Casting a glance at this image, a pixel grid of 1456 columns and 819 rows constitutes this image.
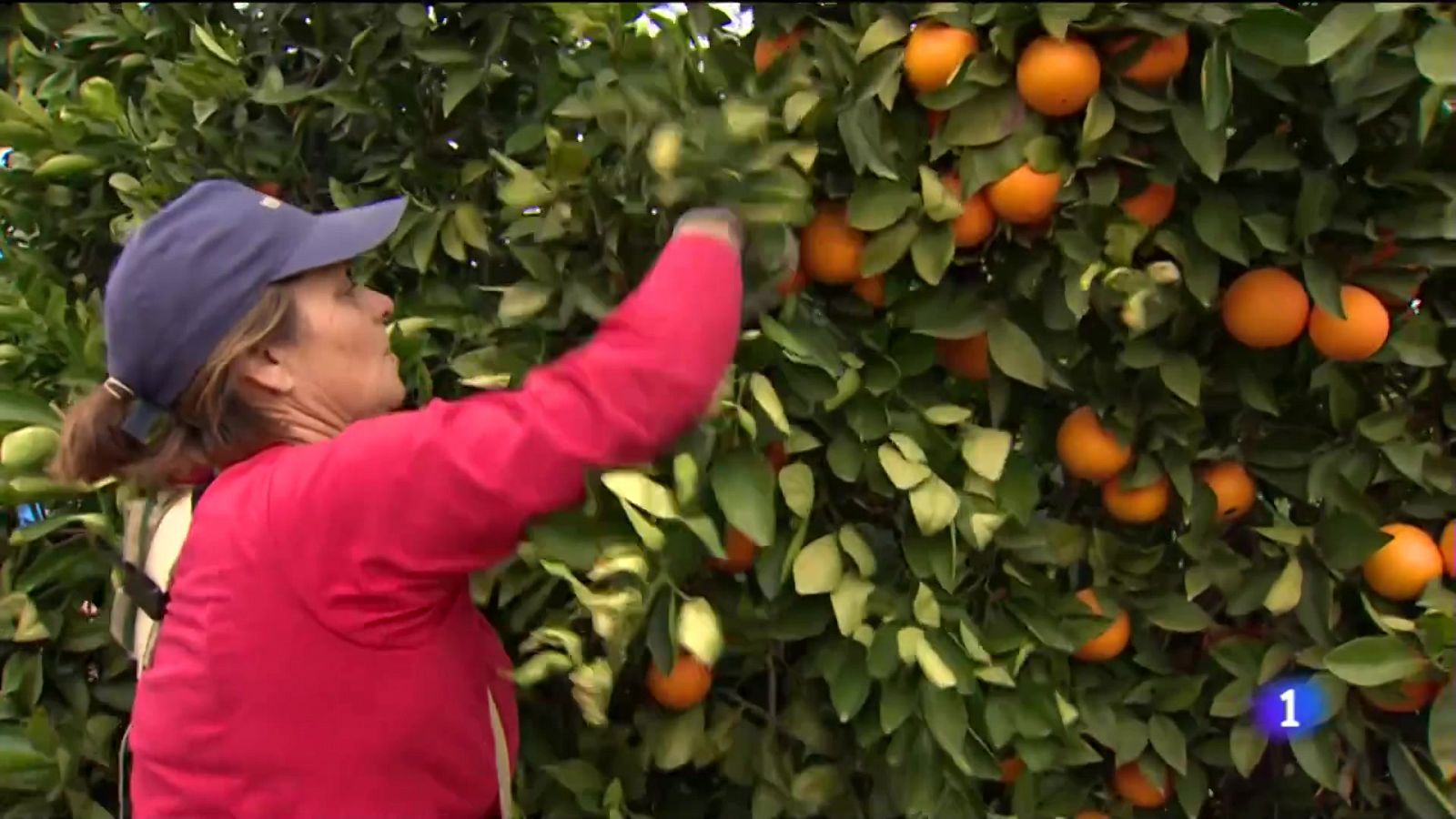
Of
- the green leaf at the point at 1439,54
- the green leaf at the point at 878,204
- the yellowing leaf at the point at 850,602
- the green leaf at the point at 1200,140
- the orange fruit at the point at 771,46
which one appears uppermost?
the green leaf at the point at 1439,54

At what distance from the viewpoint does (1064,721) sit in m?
1.05

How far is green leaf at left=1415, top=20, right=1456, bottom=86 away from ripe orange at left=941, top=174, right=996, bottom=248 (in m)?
0.33

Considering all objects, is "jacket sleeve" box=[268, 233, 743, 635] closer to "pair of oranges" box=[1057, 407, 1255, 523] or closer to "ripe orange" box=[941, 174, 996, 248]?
"ripe orange" box=[941, 174, 996, 248]

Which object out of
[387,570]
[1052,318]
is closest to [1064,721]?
[1052,318]

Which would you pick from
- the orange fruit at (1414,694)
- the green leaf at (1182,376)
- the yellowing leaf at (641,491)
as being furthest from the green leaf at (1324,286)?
the yellowing leaf at (641,491)

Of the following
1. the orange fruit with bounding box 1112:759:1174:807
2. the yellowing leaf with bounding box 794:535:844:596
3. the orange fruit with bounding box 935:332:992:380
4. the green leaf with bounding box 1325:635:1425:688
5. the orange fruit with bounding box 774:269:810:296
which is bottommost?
the orange fruit with bounding box 1112:759:1174:807

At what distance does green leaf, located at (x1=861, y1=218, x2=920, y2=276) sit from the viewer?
40.1 inches

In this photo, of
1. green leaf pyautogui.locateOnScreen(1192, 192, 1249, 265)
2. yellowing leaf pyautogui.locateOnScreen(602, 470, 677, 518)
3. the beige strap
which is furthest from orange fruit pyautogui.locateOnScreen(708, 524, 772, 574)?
green leaf pyautogui.locateOnScreen(1192, 192, 1249, 265)

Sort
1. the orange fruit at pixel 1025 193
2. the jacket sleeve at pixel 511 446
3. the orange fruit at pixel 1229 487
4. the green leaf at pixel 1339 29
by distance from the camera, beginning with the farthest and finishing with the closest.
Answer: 1. the orange fruit at pixel 1229 487
2. the orange fruit at pixel 1025 193
3. the green leaf at pixel 1339 29
4. the jacket sleeve at pixel 511 446

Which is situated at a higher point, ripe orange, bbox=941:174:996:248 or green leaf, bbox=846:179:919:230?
green leaf, bbox=846:179:919:230

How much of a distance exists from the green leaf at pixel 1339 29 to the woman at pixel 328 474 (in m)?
0.45

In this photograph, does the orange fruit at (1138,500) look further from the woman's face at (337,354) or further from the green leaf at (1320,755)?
the woman's face at (337,354)

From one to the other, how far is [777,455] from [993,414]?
20cm

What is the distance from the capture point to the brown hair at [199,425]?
3.14ft
